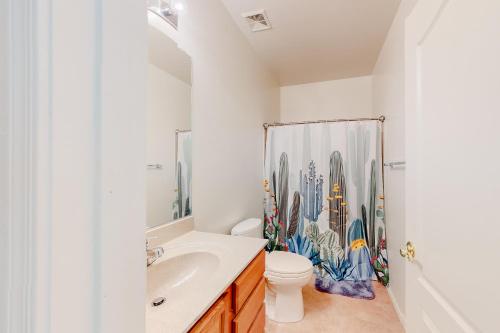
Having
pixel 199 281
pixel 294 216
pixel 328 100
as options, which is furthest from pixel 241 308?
pixel 328 100

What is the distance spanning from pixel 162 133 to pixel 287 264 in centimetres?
127

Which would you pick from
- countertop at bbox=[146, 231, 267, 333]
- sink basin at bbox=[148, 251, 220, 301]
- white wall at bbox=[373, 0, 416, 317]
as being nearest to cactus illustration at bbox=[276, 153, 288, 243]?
white wall at bbox=[373, 0, 416, 317]

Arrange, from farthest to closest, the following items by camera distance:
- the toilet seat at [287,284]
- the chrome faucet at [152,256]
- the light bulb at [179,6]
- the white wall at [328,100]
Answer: the white wall at [328,100], the toilet seat at [287,284], the light bulb at [179,6], the chrome faucet at [152,256]

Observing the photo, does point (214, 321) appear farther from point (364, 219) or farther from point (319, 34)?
point (319, 34)

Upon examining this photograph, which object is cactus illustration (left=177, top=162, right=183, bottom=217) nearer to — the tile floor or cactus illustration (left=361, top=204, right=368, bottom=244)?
the tile floor

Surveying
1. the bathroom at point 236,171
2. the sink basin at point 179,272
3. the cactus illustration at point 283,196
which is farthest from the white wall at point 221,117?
the sink basin at point 179,272

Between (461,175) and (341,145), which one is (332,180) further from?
(461,175)

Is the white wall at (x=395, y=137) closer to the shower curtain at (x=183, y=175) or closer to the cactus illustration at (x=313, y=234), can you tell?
the cactus illustration at (x=313, y=234)

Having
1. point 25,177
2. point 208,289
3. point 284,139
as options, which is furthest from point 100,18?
point 284,139

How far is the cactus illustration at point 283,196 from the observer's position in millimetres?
2588

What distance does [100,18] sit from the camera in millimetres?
320

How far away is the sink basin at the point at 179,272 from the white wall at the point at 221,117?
36 centimetres

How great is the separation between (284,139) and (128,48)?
2.33 m

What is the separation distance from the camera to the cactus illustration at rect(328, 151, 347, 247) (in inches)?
94.2
